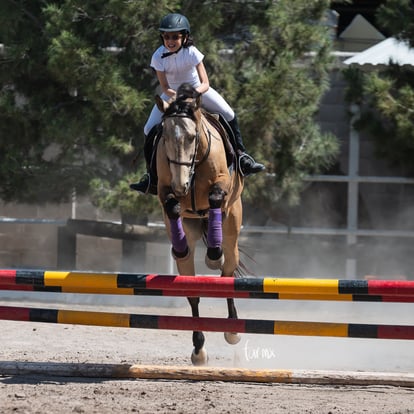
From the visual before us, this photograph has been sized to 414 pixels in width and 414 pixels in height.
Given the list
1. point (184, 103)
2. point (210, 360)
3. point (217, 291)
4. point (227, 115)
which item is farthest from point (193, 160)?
point (210, 360)

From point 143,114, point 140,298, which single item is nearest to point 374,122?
point 143,114

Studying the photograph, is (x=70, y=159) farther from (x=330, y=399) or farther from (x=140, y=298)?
(x=330, y=399)

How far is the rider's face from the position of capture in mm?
7066

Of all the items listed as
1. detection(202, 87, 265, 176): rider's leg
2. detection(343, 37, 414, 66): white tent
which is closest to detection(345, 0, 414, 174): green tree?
detection(343, 37, 414, 66): white tent

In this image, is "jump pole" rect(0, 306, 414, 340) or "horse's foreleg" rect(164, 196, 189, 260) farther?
"horse's foreleg" rect(164, 196, 189, 260)

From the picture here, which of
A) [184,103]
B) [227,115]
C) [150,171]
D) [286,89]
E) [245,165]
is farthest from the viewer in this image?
[286,89]

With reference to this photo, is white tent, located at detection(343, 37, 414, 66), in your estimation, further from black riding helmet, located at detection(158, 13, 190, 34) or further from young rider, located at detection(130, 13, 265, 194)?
black riding helmet, located at detection(158, 13, 190, 34)

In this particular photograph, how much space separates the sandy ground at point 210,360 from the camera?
6.04 meters

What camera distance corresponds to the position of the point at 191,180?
7.08m

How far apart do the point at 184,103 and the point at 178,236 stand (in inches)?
40.1

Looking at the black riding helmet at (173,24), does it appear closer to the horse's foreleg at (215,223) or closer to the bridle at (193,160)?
the bridle at (193,160)

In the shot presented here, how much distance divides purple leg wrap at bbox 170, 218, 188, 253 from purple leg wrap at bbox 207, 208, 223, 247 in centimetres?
20

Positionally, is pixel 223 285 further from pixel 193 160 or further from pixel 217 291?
pixel 193 160

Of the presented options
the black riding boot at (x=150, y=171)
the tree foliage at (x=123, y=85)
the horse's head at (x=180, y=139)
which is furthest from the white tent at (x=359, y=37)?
the horse's head at (x=180, y=139)
